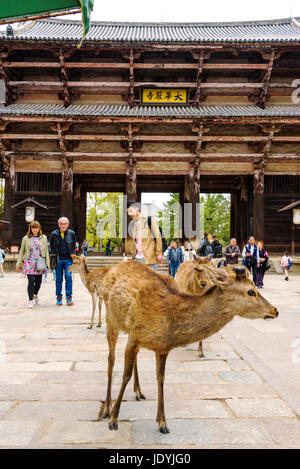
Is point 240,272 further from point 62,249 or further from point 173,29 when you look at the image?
point 173,29

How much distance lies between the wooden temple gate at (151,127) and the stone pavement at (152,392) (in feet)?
41.4

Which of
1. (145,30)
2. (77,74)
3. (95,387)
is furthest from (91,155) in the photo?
(95,387)

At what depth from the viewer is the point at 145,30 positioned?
21797mm

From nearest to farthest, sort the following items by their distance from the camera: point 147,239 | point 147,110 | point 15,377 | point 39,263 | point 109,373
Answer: point 109,373 < point 15,377 < point 147,239 < point 39,263 < point 147,110

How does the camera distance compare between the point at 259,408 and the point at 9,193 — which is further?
the point at 9,193

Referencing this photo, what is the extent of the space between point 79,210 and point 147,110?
330 inches

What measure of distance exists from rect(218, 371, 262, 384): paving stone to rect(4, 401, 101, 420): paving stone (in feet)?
4.32

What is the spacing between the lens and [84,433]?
2365mm

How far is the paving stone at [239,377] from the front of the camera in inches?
134

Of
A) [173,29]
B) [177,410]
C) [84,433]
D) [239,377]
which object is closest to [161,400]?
[177,410]

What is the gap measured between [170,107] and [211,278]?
16.2m

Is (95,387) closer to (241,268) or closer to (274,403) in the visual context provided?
(274,403)

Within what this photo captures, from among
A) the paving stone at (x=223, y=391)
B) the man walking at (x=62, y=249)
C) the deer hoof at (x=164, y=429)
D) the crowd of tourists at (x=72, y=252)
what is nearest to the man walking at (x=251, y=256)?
the crowd of tourists at (x=72, y=252)

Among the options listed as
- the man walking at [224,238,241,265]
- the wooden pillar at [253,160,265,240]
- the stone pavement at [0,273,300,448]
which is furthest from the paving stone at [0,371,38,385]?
the wooden pillar at [253,160,265,240]
